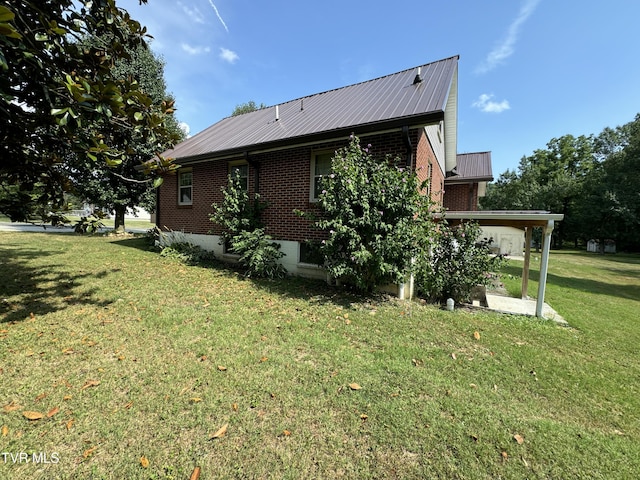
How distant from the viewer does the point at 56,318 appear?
4191 mm

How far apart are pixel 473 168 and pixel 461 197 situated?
64.9 inches

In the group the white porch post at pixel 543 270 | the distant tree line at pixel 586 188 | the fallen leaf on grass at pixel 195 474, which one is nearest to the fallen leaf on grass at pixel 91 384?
the fallen leaf on grass at pixel 195 474

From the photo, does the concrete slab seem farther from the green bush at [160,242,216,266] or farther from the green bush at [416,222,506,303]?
the green bush at [160,242,216,266]

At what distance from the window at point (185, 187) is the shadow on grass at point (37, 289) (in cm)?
450

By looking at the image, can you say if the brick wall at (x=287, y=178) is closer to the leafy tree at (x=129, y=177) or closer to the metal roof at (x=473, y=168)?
the metal roof at (x=473, y=168)

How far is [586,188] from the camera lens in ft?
102

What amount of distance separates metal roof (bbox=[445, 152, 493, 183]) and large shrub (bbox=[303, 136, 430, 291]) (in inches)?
369

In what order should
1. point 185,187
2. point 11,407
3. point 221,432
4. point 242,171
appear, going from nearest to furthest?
point 221,432
point 11,407
point 242,171
point 185,187

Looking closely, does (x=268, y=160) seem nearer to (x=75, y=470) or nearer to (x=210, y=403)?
(x=210, y=403)

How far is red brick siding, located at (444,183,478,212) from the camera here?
14.2 m

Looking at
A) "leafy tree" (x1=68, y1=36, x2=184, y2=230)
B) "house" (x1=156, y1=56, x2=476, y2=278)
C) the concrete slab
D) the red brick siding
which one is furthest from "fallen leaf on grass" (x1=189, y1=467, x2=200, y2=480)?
"leafy tree" (x1=68, y1=36, x2=184, y2=230)

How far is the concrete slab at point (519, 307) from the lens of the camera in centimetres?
583

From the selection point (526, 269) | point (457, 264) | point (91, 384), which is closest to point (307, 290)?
point (457, 264)

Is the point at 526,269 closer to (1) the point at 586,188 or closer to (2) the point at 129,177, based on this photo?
(2) the point at 129,177
